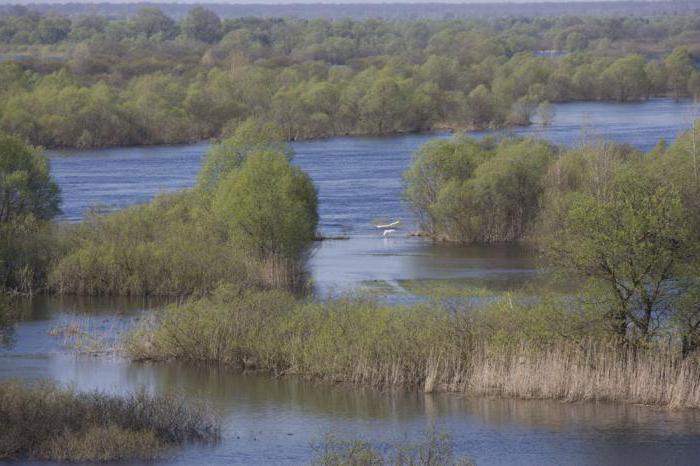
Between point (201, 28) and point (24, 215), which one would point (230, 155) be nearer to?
point (24, 215)

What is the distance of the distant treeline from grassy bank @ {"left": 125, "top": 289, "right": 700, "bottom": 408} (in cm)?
4782

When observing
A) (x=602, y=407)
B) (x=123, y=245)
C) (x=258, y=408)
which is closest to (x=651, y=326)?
(x=602, y=407)

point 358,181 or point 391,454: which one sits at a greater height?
point 391,454

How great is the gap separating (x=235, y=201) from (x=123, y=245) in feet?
11.6

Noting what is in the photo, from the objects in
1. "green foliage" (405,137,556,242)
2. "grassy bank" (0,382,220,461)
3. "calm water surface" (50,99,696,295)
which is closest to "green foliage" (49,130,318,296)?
"calm water surface" (50,99,696,295)

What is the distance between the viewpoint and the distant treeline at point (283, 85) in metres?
82.2

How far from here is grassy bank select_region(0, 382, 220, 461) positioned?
20.7 metres

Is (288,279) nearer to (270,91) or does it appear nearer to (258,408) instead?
(258,408)

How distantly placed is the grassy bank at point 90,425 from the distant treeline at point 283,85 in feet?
176

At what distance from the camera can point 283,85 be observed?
10481 centimetres

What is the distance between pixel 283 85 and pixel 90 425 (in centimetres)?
8492

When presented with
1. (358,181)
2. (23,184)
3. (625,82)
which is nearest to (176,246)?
(23,184)

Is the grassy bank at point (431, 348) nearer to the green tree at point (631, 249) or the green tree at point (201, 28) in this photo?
the green tree at point (631, 249)

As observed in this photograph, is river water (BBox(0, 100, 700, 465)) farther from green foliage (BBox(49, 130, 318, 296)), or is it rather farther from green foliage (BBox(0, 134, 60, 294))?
green foliage (BBox(0, 134, 60, 294))
